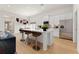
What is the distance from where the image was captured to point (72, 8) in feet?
10.2

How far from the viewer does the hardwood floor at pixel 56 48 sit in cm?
321

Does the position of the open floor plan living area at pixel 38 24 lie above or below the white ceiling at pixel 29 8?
below

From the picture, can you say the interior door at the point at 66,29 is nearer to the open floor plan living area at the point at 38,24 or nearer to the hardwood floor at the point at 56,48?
the open floor plan living area at the point at 38,24

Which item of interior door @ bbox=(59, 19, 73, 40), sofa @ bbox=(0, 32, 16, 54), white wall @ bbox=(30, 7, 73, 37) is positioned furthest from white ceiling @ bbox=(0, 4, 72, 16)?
sofa @ bbox=(0, 32, 16, 54)

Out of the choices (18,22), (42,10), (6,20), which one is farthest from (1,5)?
(42,10)

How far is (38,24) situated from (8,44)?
39.1 inches

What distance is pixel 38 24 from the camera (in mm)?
3193

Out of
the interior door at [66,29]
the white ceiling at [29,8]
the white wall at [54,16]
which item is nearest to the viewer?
the white ceiling at [29,8]

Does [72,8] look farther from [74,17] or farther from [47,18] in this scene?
[47,18]

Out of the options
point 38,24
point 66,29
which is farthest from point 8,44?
point 66,29

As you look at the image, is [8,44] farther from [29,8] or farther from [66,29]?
[66,29]

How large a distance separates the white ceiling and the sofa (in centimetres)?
66

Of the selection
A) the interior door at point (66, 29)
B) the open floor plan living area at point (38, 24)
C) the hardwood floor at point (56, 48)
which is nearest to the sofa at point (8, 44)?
the open floor plan living area at point (38, 24)
